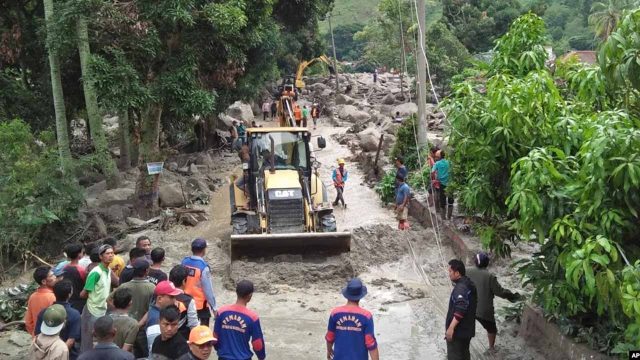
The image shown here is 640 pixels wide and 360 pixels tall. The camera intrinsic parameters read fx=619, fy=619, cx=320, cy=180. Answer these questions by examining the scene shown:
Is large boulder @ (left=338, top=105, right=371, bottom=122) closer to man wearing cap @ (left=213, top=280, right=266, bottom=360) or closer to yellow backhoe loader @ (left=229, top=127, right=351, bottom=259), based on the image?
yellow backhoe loader @ (left=229, top=127, right=351, bottom=259)

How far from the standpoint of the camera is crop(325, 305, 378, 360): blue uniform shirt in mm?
5570

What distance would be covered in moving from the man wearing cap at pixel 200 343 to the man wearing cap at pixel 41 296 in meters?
2.38

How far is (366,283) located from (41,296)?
6.01 meters

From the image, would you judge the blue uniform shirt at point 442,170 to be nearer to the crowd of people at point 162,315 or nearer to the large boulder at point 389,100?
the crowd of people at point 162,315

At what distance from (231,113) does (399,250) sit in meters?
21.5

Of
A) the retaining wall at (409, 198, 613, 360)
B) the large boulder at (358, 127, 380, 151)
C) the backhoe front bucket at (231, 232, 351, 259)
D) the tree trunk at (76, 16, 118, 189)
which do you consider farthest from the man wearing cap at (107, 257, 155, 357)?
the large boulder at (358, 127, 380, 151)

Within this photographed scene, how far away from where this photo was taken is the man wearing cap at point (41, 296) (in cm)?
623

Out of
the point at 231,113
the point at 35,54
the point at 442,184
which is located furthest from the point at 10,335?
the point at 231,113

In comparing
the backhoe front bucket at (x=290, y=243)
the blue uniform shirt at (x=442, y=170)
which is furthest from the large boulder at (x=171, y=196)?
the blue uniform shirt at (x=442, y=170)

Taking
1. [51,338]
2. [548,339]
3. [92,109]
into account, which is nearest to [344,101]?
[92,109]

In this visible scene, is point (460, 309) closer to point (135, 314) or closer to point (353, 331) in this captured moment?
point (353, 331)

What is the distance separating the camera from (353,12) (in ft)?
356

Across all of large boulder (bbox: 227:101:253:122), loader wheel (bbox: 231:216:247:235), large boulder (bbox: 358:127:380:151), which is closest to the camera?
loader wheel (bbox: 231:216:247:235)

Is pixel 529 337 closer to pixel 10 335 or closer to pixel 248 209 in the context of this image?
pixel 248 209
